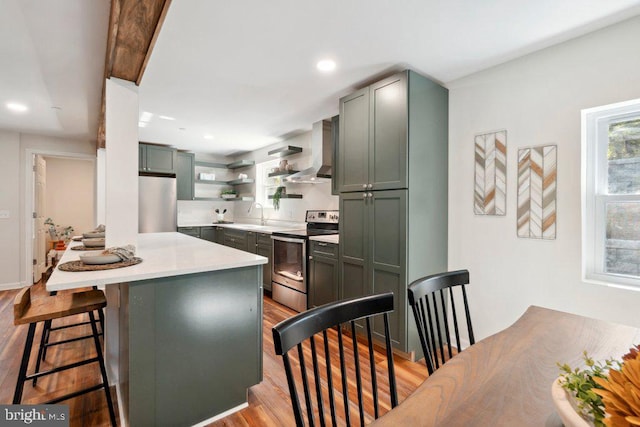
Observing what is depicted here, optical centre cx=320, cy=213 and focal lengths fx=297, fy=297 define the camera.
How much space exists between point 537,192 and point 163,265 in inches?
98.5

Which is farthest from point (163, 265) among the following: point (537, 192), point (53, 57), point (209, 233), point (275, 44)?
point (209, 233)

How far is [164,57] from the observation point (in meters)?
2.24

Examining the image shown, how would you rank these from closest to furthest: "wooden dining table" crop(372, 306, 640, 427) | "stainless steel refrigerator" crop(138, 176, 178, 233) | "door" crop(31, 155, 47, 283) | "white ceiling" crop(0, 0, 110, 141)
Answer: "wooden dining table" crop(372, 306, 640, 427) < "white ceiling" crop(0, 0, 110, 141) < "door" crop(31, 155, 47, 283) < "stainless steel refrigerator" crop(138, 176, 178, 233)

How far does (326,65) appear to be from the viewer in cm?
233

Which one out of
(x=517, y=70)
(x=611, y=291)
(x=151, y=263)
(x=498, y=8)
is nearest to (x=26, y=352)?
(x=151, y=263)

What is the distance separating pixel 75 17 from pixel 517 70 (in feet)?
9.79

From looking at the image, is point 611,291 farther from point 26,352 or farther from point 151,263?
point 26,352

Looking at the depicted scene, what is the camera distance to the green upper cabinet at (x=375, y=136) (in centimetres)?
234

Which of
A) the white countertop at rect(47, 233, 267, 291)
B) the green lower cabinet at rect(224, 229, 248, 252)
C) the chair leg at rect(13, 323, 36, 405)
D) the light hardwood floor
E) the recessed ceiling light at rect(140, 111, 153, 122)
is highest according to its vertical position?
the recessed ceiling light at rect(140, 111, 153, 122)

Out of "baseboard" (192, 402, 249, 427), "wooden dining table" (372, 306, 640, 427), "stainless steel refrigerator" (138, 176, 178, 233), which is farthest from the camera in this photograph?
"stainless steel refrigerator" (138, 176, 178, 233)

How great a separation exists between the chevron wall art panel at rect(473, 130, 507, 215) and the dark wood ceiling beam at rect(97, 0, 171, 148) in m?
2.33

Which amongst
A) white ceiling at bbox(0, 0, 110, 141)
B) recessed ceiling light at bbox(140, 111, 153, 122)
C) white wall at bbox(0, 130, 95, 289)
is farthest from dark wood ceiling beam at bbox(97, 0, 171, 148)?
white wall at bbox(0, 130, 95, 289)

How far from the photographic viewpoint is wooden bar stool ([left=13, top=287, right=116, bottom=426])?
144 centimetres

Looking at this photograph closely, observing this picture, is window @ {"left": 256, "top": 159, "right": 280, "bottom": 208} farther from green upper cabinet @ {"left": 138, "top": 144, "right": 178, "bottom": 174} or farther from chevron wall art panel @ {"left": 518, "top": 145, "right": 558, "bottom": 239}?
chevron wall art panel @ {"left": 518, "top": 145, "right": 558, "bottom": 239}
